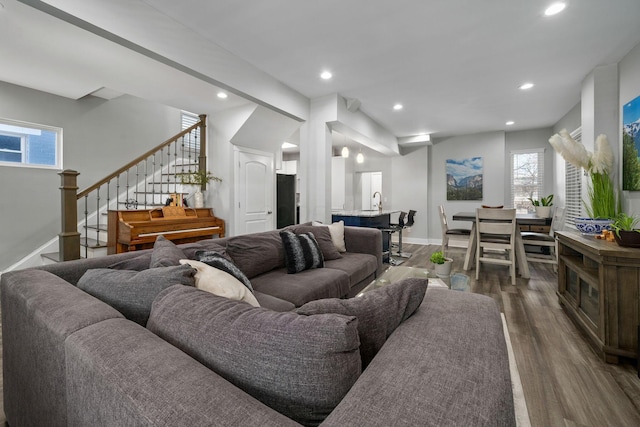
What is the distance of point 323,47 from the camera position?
9.84 feet

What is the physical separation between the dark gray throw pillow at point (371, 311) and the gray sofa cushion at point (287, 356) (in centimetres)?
15

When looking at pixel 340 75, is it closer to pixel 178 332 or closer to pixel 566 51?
pixel 566 51

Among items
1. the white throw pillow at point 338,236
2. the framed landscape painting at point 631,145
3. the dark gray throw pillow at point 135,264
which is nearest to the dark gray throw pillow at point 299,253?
the white throw pillow at point 338,236

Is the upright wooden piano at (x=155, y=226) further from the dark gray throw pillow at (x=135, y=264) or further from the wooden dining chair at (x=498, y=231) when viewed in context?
the wooden dining chair at (x=498, y=231)

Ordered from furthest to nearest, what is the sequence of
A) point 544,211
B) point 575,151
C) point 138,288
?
point 544,211 < point 575,151 < point 138,288

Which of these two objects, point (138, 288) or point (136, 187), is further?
point (136, 187)

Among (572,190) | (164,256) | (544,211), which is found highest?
(572,190)

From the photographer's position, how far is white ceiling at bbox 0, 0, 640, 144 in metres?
2.37

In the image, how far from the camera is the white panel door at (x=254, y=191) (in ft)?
15.5

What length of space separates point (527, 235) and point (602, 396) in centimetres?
333

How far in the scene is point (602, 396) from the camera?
169 centimetres

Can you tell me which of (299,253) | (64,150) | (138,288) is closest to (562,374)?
(299,253)

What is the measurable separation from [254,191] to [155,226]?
1619 mm

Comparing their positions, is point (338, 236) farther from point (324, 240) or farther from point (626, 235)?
point (626, 235)
